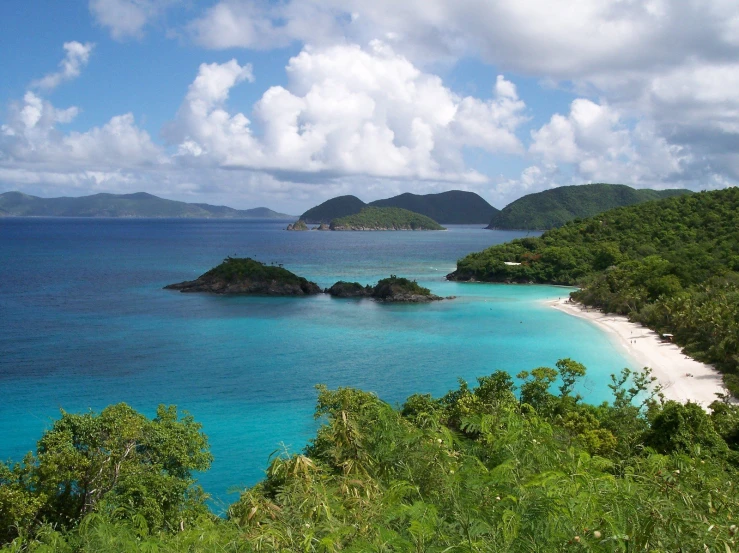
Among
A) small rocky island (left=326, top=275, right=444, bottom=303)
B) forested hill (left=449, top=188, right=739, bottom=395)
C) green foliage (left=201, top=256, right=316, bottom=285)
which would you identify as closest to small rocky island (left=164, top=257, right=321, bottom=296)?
green foliage (left=201, top=256, right=316, bottom=285)

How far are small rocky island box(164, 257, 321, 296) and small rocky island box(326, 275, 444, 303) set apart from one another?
12.4 ft

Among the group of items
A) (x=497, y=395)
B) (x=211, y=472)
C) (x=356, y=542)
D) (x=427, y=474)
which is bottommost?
(x=211, y=472)

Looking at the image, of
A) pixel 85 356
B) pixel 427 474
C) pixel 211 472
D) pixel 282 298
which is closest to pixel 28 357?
pixel 85 356

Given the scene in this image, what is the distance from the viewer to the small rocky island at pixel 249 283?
208ft

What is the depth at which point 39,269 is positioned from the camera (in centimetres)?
8088

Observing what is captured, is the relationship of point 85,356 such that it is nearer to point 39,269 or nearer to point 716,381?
point 716,381

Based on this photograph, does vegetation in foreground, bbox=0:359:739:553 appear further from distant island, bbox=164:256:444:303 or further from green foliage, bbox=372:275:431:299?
distant island, bbox=164:256:444:303

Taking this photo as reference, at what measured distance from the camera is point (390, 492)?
738 centimetres

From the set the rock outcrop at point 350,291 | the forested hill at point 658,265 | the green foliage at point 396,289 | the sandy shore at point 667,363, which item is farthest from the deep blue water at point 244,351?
Result: the forested hill at point 658,265

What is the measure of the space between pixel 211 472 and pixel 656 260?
5279 centimetres

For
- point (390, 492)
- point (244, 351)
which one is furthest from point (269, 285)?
point (390, 492)

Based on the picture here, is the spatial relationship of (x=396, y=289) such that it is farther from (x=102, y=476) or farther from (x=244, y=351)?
(x=102, y=476)

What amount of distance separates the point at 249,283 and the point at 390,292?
1618 cm

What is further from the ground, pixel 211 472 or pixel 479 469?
pixel 479 469
